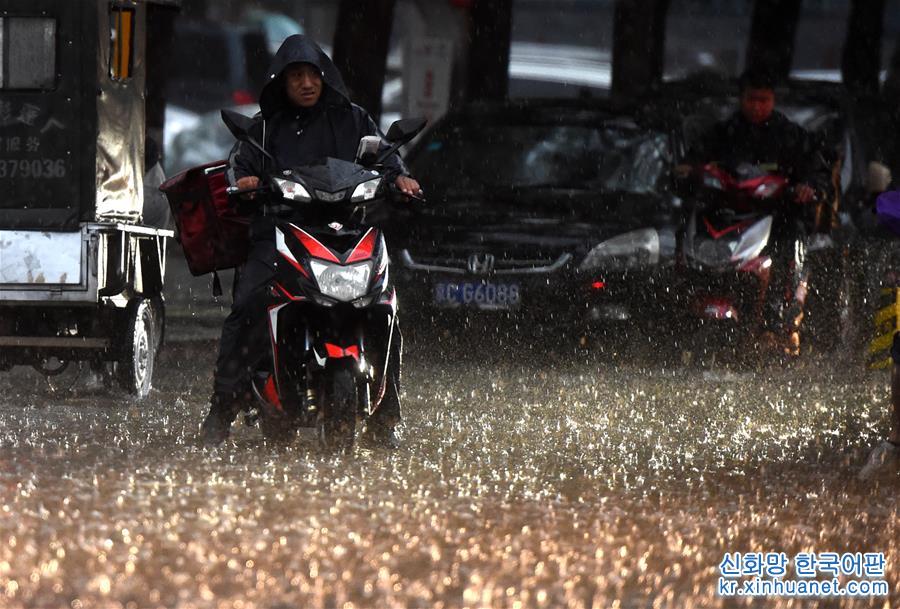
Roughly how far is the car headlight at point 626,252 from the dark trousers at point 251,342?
4209mm

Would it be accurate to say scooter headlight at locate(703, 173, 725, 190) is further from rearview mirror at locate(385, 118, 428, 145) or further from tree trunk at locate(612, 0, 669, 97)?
tree trunk at locate(612, 0, 669, 97)

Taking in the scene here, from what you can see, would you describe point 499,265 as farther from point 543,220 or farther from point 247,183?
point 247,183

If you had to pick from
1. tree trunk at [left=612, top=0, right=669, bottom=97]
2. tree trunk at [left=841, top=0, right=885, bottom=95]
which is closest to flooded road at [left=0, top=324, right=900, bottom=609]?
tree trunk at [left=612, top=0, right=669, bottom=97]

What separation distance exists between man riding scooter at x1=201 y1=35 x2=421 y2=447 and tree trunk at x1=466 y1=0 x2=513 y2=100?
1284 centimetres

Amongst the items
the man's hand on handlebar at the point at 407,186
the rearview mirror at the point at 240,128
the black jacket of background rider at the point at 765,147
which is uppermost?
the rearview mirror at the point at 240,128

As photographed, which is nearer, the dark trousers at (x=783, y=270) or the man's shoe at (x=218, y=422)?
the man's shoe at (x=218, y=422)

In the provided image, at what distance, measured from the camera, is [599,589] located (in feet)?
20.3

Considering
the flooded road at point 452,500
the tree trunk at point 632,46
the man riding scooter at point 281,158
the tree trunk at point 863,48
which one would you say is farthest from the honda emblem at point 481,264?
the tree trunk at point 863,48

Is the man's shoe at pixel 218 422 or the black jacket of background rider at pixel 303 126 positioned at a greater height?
the black jacket of background rider at pixel 303 126

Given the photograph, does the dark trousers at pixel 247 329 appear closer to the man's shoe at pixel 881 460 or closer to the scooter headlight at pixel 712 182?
the man's shoe at pixel 881 460

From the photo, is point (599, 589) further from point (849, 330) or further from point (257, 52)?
point (257, 52)

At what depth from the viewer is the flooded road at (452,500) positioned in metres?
6.22

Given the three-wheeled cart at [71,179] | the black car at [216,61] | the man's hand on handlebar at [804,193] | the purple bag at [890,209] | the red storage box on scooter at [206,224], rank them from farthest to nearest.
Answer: the black car at [216,61], the man's hand on handlebar at [804,193], the three-wheeled cart at [71,179], the red storage box on scooter at [206,224], the purple bag at [890,209]

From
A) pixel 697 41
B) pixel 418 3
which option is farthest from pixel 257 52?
pixel 697 41
